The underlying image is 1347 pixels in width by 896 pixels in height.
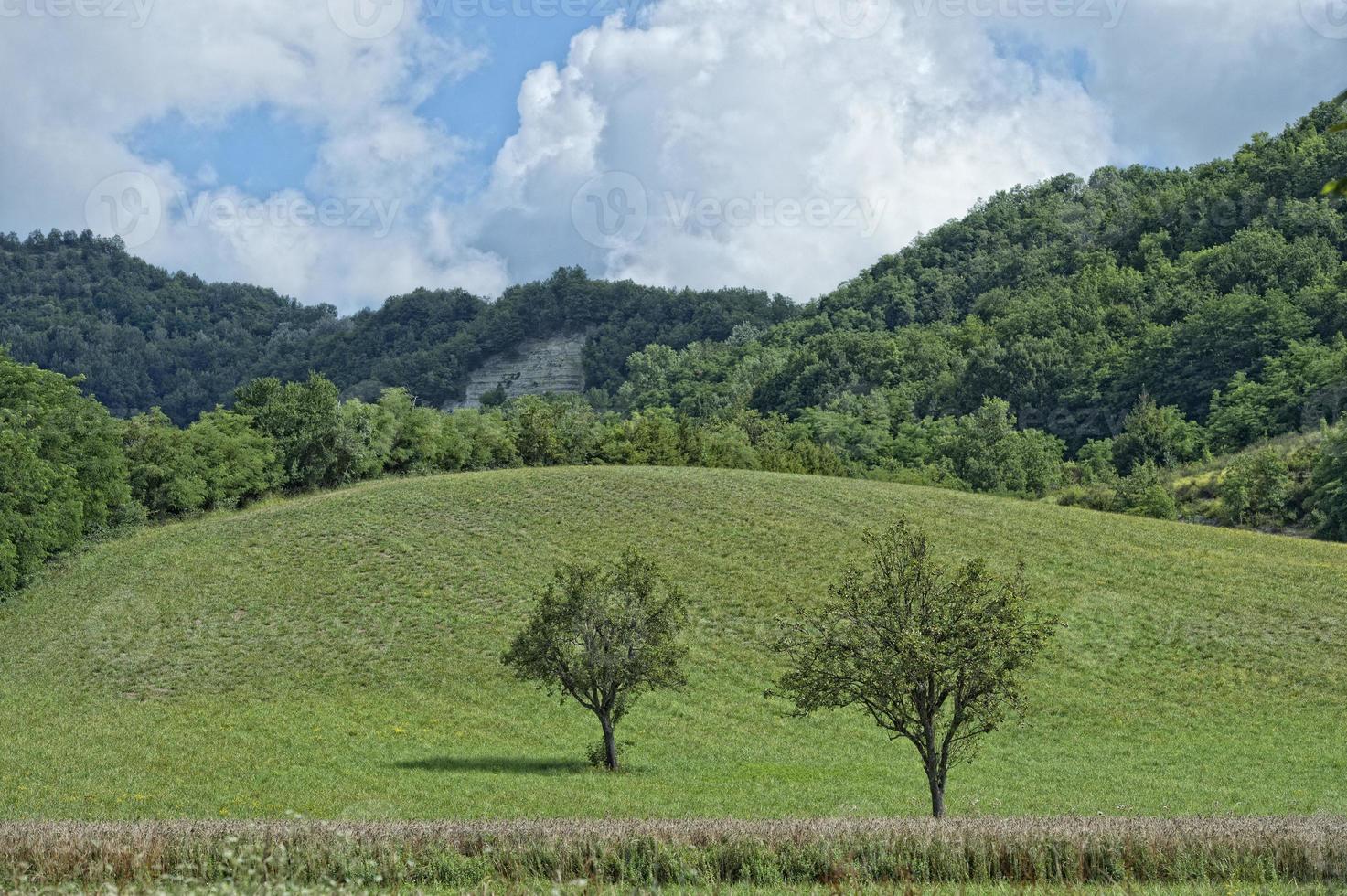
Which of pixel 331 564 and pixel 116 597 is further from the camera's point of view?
pixel 331 564

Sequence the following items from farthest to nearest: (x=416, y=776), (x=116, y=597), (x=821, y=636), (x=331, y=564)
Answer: (x=331, y=564), (x=116, y=597), (x=416, y=776), (x=821, y=636)

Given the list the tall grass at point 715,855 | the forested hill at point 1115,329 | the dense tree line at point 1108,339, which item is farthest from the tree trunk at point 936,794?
the forested hill at point 1115,329

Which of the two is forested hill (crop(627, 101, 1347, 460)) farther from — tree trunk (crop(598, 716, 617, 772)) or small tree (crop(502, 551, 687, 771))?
tree trunk (crop(598, 716, 617, 772))

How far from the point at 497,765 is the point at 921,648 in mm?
15518

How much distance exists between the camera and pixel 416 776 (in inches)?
1132

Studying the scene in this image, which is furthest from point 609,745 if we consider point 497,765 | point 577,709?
point 577,709

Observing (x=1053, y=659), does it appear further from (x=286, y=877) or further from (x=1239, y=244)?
(x=1239, y=244)

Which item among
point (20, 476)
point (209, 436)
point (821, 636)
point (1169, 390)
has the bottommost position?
point (821, 636)

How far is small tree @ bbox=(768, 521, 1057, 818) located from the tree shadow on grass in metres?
11.2

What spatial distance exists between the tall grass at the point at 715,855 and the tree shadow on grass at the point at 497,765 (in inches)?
697

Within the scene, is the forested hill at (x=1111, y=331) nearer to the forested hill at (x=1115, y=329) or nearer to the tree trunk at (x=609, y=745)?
the forested hill at (x=1115, y=329)

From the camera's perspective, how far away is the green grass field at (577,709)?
27.4m

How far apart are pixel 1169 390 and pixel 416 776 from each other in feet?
421

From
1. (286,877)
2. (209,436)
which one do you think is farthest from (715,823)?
(209,436)
